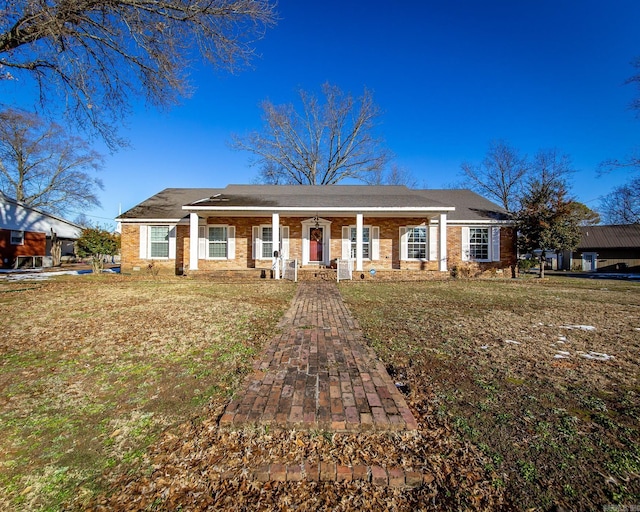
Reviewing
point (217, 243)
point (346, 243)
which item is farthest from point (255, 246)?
point (346, 243)

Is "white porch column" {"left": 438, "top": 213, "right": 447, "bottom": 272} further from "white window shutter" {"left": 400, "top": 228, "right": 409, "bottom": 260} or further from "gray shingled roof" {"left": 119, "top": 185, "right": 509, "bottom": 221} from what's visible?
"white window shutter" {"left": 400, "top": 228, "right": 409, "bottom": 260}

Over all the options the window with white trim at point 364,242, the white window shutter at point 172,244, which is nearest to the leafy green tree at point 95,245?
the white window shutter at point 172,244

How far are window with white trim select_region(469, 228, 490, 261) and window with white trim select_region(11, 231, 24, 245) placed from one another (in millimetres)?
31908

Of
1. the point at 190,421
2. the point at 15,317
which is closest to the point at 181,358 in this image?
the point at 190,421

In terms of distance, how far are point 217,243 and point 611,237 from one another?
1581 inches

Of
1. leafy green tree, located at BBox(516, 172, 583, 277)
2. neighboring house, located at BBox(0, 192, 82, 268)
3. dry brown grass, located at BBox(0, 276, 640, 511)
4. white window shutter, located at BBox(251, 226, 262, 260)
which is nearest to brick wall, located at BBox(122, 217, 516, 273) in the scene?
white window shutter, located at BBox(251, 226, 262, 260)

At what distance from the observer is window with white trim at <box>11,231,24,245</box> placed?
22173 mm

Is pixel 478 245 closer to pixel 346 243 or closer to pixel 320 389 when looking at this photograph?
pixel 346 243

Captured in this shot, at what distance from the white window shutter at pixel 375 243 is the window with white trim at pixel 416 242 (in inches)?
66.7

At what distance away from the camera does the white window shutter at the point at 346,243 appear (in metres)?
16.4

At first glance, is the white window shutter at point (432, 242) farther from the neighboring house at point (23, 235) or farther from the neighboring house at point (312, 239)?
the neighboring house at point (23, 235)

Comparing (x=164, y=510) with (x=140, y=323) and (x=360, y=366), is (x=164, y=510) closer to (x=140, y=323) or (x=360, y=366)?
(x=360, y=366)

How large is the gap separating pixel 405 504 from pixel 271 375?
6.35 ft

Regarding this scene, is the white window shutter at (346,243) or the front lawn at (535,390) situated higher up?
the white window shutter at (346,243)
